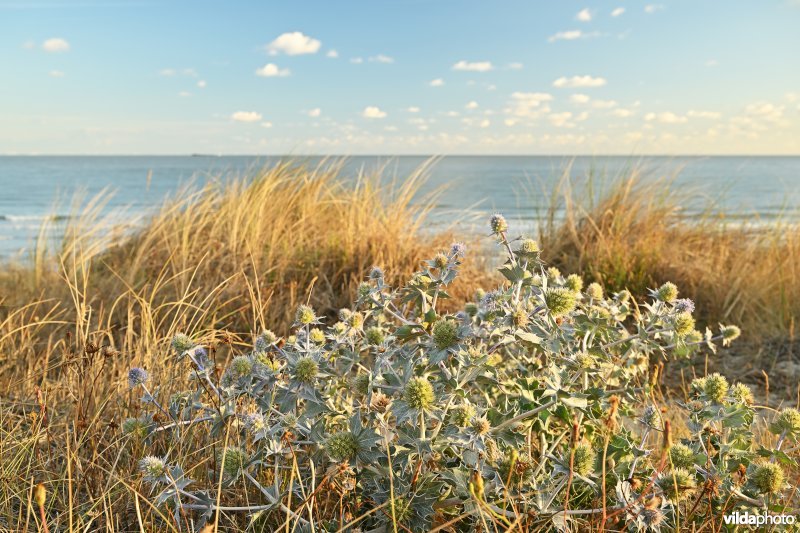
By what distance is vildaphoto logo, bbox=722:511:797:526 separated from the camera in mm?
1709

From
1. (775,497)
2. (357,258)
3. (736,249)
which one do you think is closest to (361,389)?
(775,497)

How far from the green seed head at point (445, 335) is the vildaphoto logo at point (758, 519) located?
97 centimetres

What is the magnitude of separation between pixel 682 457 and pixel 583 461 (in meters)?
0.36

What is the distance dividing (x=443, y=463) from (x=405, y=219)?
13.0 feet

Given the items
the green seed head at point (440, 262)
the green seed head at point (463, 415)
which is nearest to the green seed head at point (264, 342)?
the green seed head at point (440, 262)

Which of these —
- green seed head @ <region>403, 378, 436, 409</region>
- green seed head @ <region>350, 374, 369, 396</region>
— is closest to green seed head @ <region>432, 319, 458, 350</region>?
green seed head @ <region>403, 378, 436, 409</region>

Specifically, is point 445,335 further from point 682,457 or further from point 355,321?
point 682,457

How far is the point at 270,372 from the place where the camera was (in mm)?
1819

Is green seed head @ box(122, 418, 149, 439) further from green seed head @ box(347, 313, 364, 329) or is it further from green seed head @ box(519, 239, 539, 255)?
green seed head @ box(519, 239, 539, 255)

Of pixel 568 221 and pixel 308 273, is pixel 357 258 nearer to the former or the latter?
pixel 308 273

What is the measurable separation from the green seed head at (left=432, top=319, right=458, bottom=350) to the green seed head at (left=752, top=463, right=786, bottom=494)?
3.08ft

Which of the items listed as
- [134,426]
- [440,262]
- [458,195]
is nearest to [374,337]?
[440,262]

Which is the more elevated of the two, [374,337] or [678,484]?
[374,337]

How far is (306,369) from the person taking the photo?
1643 millimetres
